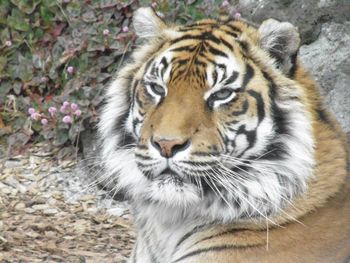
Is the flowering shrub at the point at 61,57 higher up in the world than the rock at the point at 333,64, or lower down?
lower down

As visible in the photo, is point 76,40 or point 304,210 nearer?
point 304,210

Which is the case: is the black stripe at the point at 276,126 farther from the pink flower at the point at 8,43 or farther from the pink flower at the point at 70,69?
the pink flower at the point at 8,43

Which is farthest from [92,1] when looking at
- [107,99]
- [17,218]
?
[107,99]

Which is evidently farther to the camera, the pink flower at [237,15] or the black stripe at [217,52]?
the pink flower at [237,15]

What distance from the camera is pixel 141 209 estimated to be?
414 centimetres

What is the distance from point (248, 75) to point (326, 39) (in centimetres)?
220

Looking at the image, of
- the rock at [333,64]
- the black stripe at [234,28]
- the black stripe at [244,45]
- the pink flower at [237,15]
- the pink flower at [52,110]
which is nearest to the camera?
the black stripe at [244,45]

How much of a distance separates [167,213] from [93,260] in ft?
4.49

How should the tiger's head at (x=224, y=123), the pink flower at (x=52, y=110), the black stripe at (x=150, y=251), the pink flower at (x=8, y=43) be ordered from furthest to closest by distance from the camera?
the pink flower at (x=8, y=43), the pink flower at (x=52, y=110), the black stripe at (x=150, y=251), the tiger's head at (x=224, y=123)

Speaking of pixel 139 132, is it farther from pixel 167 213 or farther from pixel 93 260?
pixel 93 260

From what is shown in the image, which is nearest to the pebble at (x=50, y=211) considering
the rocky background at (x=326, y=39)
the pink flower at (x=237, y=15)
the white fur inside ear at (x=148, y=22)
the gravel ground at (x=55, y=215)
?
the gravel ground at (x=55, y=215)

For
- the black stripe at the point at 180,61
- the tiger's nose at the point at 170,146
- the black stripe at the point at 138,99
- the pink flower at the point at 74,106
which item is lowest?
the pink flower at the point at 74,106

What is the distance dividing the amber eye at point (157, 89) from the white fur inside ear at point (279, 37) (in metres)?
0.46

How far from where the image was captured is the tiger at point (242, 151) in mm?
3699
